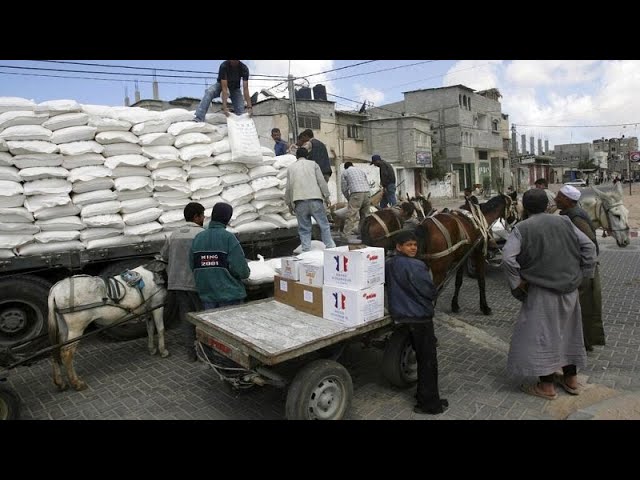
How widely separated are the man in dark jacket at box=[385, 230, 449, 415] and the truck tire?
12.2 ft

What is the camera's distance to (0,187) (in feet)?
16.0

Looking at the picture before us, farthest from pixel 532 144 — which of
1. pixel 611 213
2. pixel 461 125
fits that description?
pixel 611 213

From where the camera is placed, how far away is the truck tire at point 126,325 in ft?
18.5

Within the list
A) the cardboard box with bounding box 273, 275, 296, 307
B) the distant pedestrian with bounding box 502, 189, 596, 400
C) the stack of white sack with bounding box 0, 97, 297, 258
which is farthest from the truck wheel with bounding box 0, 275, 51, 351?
the distant pedestrian with bounding box 502, 189, 596, 400

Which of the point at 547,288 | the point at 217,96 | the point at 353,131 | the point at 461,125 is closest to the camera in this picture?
the point at 547,288

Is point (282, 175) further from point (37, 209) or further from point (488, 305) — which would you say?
point (488, 305)

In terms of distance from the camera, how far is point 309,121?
25562mm

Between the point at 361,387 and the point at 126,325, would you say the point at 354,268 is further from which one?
the point at 126,325

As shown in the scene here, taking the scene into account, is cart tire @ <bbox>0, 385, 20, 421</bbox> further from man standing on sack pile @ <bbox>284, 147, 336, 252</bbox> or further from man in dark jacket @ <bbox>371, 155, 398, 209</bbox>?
man in dark jacket @ <bbox>371, 155, 398, 209</bbox>

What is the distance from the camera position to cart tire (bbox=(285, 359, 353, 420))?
3.26 meters

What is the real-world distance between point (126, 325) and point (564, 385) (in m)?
5.48

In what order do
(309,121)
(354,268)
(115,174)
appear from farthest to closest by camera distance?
(309,121)
(115,174)
(354,268)
